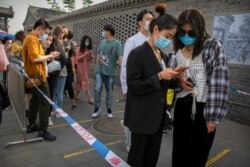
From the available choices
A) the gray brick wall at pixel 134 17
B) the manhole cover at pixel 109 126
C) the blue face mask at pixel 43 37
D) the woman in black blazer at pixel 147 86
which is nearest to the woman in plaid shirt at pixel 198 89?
the woman in black blazer at pixel 147 86

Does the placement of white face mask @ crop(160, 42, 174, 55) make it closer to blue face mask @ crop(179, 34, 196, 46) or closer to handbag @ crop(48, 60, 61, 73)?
blue face mask @ crop(179, 34, 196, 46)

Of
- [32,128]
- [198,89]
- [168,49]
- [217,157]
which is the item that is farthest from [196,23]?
[32,128]

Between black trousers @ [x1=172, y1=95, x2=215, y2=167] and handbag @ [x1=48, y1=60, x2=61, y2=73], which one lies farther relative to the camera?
handbag @ [x1=48, y1=60, x2=61, y2=73]

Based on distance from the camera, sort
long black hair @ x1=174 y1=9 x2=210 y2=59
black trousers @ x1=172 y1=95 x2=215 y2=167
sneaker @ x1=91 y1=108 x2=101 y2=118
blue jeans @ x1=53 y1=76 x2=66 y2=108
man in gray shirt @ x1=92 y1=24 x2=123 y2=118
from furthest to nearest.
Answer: sneaker @ x1=91 y1=108 x2=101 y2=118 < blue jeans @ x1=53 y1=76 x2=66 y2=108 < man in gray shirt @ x1=92 y1=24 x2=123 y2=118 < black trousers @ x1=172 y1=95 x2=215 y2=167 < long black hair @ x1=174 y1=9 x2=210 y2=59

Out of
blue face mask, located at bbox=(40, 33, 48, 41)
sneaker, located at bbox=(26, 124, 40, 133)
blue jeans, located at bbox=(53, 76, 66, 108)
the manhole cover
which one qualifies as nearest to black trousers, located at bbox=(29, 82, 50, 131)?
sneaker, located at bbox=(26, 124, 40, 133)

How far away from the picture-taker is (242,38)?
504 cm

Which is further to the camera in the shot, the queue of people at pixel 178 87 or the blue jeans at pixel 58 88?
the blue jeans at pixel 58 88

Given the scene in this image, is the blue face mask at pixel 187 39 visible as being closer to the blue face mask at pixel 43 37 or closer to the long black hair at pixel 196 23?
the long black hair at pixel 196 23

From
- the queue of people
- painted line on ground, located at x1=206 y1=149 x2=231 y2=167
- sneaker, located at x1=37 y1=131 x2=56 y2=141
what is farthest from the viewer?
sneaker, located at x1=37 y1=131 x2=56 y2=141

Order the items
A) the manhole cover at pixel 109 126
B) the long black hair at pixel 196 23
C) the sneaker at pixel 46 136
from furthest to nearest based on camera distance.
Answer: the manhole cover at pixel 109 126 < the sneaker at pixel 46 136 < the long black hair at pixel 196 23

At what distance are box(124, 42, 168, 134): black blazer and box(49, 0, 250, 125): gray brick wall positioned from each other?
155 inches

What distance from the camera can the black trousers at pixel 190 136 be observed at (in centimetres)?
221

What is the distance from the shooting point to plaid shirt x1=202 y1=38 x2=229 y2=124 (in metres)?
1.99

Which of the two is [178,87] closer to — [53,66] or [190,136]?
[190,136]
